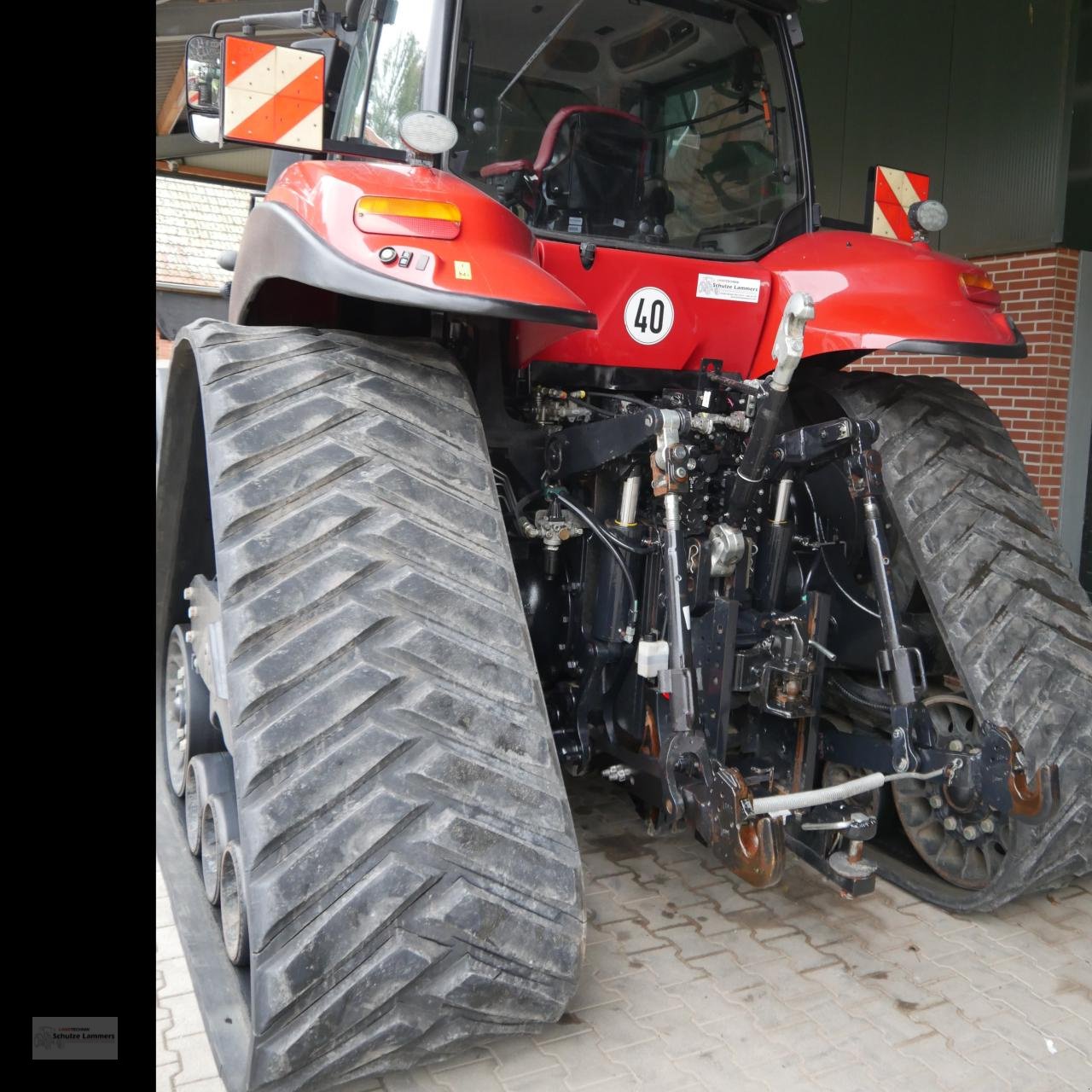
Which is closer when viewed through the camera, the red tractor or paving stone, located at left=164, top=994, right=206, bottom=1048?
the red tractor

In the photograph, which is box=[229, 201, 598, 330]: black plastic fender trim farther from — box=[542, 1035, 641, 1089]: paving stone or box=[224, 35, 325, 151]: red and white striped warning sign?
box=[542, 1035, 641, 1089]: paving stone

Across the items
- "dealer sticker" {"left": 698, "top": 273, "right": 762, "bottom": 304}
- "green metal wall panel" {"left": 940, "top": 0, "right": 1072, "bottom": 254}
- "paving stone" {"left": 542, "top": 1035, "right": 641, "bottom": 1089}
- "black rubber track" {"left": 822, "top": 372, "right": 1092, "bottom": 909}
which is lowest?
"paving stone" {"left": 542, "top": 1035, "right": 641, "bottom": 1089}

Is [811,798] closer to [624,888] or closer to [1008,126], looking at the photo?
[624,888]

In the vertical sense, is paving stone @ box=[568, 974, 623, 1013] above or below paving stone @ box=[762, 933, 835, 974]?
above

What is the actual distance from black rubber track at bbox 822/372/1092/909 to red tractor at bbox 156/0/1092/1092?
12 mm

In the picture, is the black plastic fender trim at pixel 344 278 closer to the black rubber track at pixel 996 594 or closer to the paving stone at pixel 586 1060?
the black rubber track at pixel 996 594

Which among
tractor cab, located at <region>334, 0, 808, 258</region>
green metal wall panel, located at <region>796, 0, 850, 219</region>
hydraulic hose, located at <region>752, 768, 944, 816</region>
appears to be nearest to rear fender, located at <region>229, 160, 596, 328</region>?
tractor cab, located at <region>334, 0, 808, 258</region>

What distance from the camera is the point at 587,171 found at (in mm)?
2977

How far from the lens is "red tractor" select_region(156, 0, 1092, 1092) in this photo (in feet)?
6.37

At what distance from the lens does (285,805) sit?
1861 millimetres

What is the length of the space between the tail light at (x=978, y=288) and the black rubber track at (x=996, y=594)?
0.31 meters
